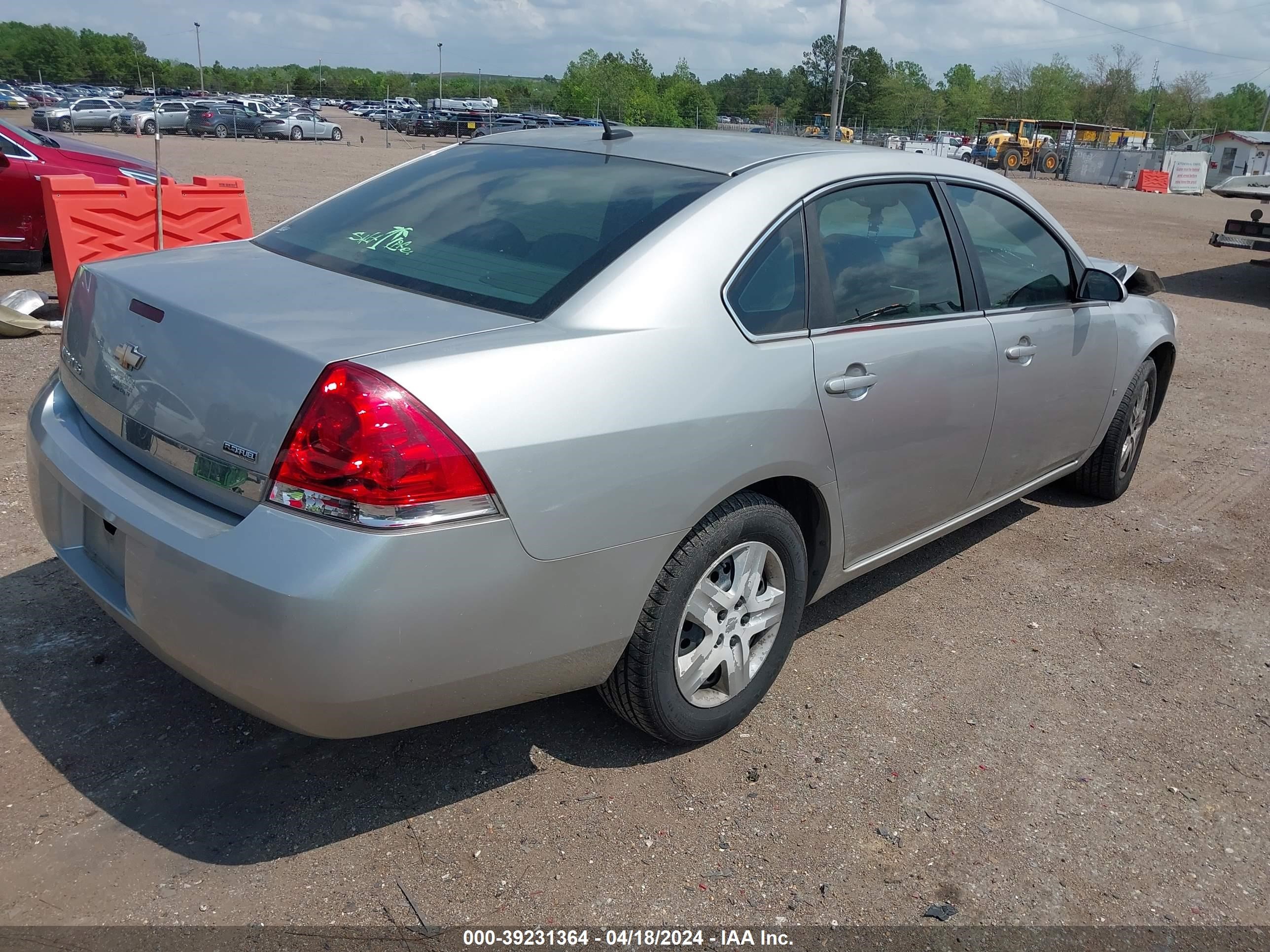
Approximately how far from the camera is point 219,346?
2.41m

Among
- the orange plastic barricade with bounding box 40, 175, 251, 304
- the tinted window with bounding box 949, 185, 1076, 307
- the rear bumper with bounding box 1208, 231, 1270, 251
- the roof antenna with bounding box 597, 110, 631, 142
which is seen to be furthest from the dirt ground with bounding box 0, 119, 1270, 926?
the rear bumper with bounding box 1208, 231, 1270, 251

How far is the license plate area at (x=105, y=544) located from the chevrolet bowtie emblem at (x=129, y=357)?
15.1 inches

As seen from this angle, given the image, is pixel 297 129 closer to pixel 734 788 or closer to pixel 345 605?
pixel 734 788

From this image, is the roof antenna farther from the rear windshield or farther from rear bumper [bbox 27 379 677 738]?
rear bumper [bbox 27 379 677 738]

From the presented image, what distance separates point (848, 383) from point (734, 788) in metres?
1.23

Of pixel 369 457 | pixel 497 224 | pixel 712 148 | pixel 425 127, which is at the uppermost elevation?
pixel 425 127

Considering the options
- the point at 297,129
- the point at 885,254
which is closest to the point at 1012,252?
the point at 885,254

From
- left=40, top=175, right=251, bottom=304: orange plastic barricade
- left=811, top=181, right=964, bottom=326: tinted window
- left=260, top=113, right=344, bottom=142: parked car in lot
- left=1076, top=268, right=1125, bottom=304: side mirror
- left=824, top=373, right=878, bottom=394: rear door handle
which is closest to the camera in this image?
Result: left=824, top=373, right=878, bottom=394: rear door handle

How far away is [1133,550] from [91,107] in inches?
2050

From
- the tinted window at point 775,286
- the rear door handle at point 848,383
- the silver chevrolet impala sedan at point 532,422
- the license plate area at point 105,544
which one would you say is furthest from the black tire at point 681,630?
the license plate area at point 105,544

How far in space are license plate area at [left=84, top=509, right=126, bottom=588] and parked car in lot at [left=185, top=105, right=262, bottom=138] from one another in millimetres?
50410

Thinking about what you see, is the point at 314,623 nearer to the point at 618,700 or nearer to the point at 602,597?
Result: the point at 602,597

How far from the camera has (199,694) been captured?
3186mm

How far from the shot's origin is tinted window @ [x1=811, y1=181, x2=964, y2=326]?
10.7 ft
